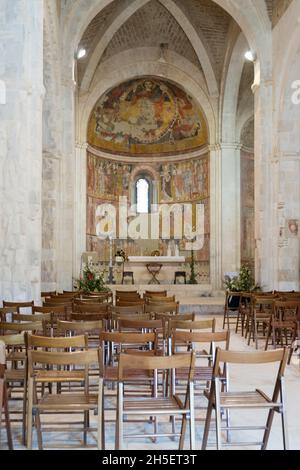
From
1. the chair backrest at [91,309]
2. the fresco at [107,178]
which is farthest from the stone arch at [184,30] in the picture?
the chair backrest at [91,309]

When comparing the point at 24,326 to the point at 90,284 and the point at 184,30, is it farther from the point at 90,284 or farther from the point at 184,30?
the point at 184,30

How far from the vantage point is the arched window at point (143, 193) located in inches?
1177

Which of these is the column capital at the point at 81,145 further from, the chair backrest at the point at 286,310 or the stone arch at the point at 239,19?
the chair backrest at the point at 286,310

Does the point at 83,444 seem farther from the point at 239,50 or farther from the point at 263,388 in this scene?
the point at 239,50

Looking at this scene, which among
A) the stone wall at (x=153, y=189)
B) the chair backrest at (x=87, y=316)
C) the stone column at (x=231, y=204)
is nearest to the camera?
the chair backrest at (x=87, y=316)

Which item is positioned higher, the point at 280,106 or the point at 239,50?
the point at 239,50

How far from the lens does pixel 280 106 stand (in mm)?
17969

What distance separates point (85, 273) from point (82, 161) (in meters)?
8.54

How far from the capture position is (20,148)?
35.5ft

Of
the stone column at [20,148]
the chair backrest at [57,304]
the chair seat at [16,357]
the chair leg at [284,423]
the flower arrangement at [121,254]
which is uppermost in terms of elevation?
the stone column at [20,148]

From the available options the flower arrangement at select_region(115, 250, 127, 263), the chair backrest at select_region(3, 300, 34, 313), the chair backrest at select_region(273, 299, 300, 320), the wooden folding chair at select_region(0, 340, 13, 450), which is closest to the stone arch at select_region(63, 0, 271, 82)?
the flower arrangement at select_region(115, 250, 127, 263)

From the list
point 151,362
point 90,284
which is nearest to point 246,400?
point 151,362

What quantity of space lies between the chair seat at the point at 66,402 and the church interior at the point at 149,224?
16 mm

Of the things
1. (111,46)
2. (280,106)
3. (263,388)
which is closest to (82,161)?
(111,46)
